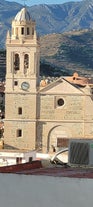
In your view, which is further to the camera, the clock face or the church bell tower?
the clock face

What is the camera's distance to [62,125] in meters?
44.8

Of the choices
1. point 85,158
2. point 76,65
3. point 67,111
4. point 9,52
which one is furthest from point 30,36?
point 76,65

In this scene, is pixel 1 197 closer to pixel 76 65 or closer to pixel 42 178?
pixel 42 178

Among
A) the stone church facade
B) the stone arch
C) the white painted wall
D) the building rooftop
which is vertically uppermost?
the stone church facade

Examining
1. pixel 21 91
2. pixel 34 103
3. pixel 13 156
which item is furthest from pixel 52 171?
pixel 21 91

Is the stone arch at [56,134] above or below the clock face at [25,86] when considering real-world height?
below

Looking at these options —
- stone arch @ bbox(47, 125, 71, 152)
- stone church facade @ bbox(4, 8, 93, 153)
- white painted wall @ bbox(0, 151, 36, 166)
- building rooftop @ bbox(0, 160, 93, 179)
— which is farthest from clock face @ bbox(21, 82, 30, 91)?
building rooftop @ bbox(0, 160, 93, 179)

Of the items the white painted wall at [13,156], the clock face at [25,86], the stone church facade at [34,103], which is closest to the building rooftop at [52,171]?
the white painted wall at [13,156]

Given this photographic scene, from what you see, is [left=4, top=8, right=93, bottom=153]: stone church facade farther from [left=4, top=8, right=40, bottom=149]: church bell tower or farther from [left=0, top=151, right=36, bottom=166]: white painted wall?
[left=0, top=151, right=36, bottom=166]: white painted wall

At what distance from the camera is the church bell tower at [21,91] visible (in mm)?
44531

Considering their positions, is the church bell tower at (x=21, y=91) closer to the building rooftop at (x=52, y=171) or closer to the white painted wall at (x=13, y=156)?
the white painted wall at (x=13, y=156)

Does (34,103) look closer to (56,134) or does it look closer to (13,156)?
(56,134)

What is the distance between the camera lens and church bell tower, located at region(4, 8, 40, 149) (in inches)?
1753

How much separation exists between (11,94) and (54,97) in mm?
2380
